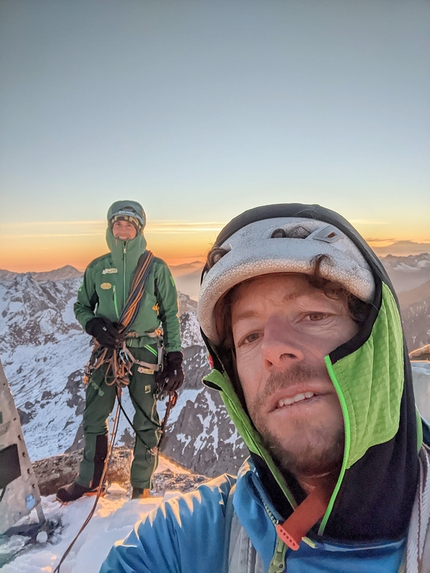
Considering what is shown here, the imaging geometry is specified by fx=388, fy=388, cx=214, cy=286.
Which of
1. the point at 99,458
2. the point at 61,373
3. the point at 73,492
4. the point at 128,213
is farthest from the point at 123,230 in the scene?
the point at 61,373

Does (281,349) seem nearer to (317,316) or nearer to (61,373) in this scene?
(317,316)

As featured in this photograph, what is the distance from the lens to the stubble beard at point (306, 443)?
31.4 inches

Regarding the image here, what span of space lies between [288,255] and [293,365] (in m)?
0.24

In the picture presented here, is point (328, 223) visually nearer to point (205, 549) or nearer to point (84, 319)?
point (205, 549)

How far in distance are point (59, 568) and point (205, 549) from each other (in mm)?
1431

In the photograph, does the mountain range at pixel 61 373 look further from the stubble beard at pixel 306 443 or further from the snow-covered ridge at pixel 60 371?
the stubble beard at pixel 306 443

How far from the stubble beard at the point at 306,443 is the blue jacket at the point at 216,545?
4.9 inches

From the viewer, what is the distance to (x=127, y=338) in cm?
237

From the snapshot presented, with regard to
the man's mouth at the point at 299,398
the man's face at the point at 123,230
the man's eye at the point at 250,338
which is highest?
the man's face at the point at 123,230

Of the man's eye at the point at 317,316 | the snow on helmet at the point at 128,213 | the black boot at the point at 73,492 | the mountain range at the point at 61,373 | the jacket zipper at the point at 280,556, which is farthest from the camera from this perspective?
the mountain range at the point at 61,373

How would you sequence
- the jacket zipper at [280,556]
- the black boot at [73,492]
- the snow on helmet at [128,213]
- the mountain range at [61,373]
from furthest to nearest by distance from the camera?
1. the mountain range at [61,373]
2. the snow on helmet at [128,213]
3. the black boot at [73,492]
4. the jacket zipper at [280,556]

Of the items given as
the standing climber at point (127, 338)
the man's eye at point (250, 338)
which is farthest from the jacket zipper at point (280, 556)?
the standing climber at point (127, 338)

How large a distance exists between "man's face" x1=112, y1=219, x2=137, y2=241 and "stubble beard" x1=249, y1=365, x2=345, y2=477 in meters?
1.77

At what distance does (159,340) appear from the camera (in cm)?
247
